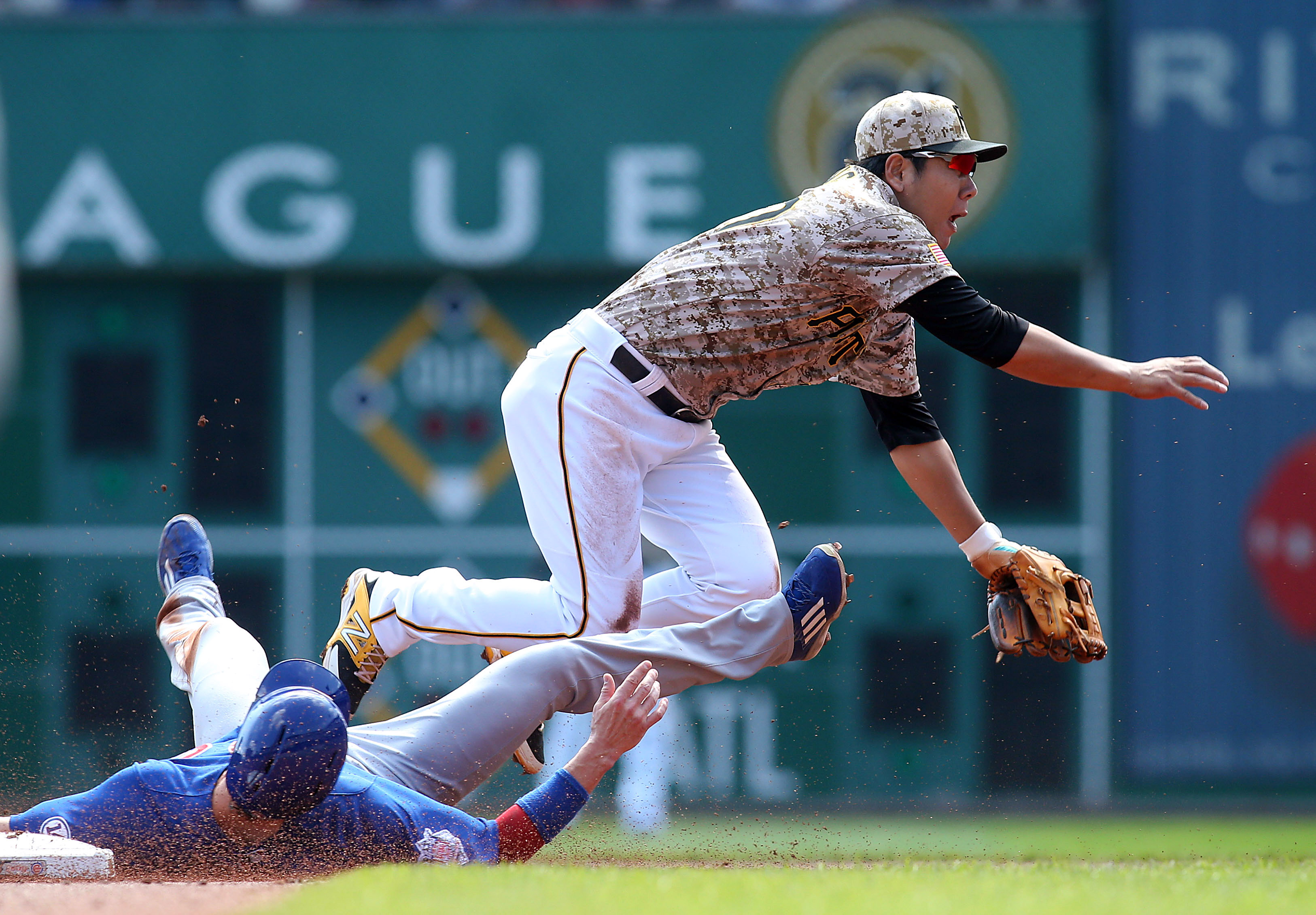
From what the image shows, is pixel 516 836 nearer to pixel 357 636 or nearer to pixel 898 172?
pixel 357 636

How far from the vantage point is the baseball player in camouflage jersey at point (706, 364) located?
3330 mm

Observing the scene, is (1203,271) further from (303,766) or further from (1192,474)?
(303,766)

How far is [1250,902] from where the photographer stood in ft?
8.66

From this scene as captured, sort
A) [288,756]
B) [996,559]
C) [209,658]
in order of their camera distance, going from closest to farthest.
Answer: [288,756], [209,658], [996,559]

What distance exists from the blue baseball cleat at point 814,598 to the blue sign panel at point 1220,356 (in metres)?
4.44

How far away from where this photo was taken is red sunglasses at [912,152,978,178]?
3463 mm

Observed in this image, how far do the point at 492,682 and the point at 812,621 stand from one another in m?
→ 0.82

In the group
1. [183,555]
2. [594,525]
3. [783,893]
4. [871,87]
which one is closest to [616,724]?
[783,893]

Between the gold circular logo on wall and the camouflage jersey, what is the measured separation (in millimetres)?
4134

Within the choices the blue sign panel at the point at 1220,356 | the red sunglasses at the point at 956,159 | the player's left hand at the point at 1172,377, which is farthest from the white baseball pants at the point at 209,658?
the blue sign panel at the point at 1220,356

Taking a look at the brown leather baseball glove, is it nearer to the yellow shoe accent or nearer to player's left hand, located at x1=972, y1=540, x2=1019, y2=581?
player's left hand, located at x1=972, y1=540, x2=1019, y2=581

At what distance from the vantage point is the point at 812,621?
3.56m

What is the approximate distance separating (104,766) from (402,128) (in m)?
3.51

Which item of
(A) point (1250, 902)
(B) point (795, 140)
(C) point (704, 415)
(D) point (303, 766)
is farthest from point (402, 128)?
(A) point (1250, 902)
